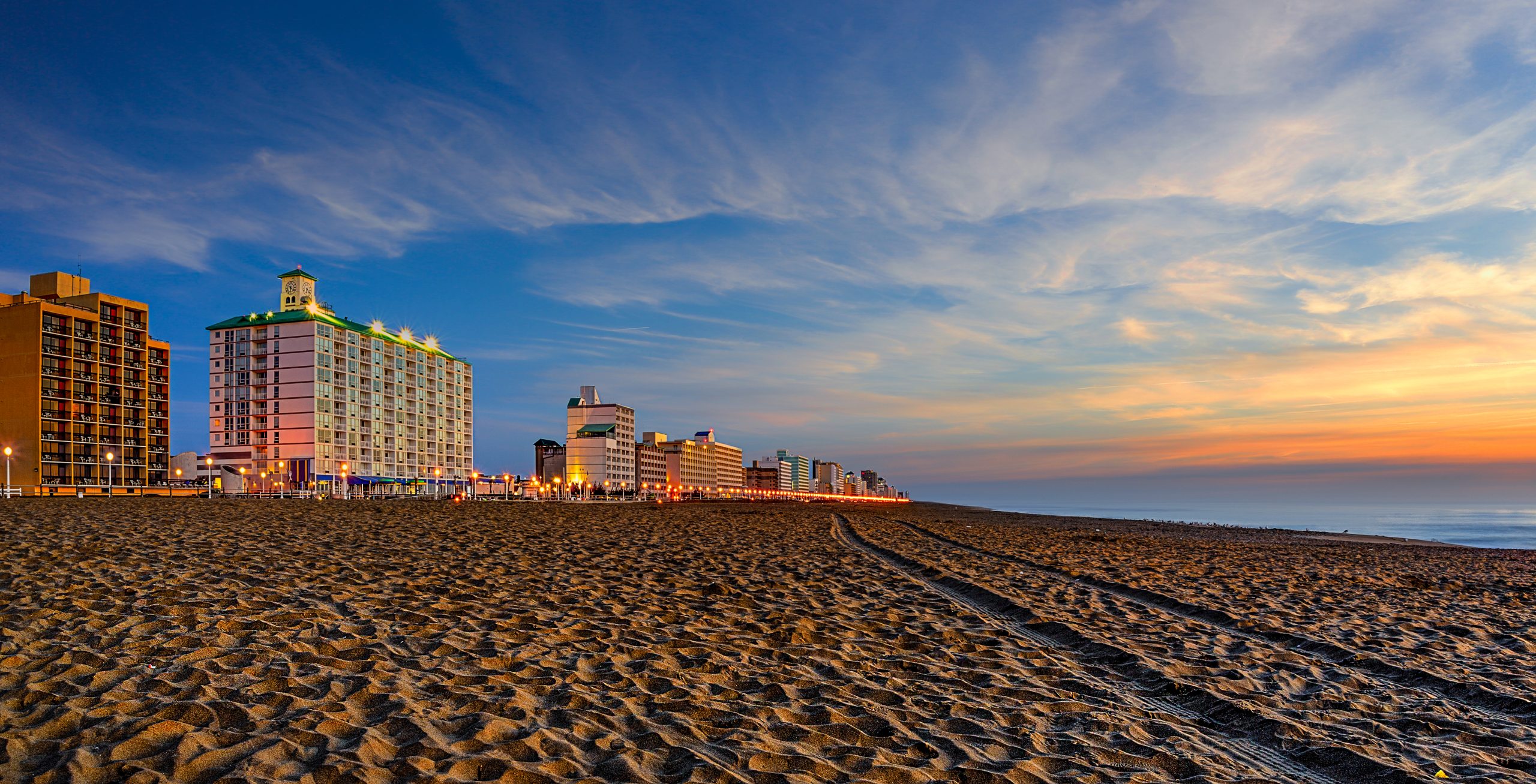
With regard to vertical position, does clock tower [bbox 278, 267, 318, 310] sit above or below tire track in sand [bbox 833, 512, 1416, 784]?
above

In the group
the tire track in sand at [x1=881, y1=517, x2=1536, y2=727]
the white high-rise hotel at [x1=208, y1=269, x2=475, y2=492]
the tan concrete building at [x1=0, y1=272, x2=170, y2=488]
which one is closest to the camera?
the tire track in sand at [x1=881, y1=517, x2=1536, y2=727]

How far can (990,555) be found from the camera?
20594mm

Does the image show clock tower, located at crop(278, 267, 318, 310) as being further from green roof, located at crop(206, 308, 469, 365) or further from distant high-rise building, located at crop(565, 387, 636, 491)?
distant high-rise building, located at crop(565, 387, 636, 491)

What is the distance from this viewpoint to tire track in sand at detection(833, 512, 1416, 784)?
548 cm

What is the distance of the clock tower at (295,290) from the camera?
109750mm

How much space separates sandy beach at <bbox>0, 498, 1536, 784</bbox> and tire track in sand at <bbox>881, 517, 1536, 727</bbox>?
0.05 metres

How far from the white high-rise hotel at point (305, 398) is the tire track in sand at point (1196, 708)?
338 feet

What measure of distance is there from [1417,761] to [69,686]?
31.8 feet

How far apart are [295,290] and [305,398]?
1829 cm

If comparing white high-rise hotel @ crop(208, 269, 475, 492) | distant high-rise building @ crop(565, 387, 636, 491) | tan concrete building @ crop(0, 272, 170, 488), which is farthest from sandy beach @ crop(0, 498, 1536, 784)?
distant high-rise building @ crop(565, 387, 636, 491)

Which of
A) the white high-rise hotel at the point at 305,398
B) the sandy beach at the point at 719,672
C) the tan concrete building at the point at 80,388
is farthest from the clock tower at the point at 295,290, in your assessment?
the sandy beach at the point at 719,672

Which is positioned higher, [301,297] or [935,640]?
[301,297]

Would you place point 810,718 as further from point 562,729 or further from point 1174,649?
point 1174,649

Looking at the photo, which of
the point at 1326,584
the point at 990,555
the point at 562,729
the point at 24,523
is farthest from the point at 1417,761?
the point at 24,523
